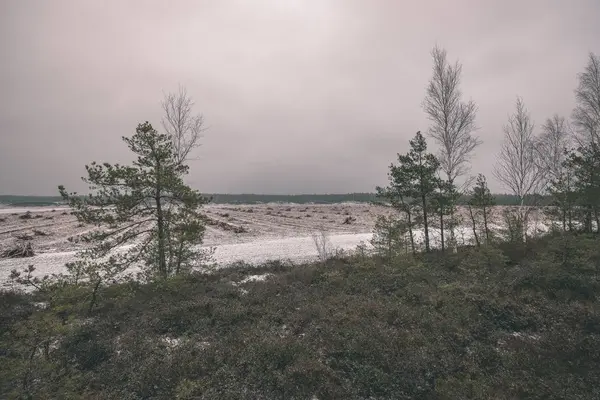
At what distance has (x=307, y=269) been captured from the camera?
17.9 m

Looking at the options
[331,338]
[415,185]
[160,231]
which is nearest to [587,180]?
[415,185]

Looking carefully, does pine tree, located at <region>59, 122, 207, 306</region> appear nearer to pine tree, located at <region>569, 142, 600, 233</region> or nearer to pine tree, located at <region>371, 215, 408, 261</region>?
pine tree, located at <region>371, 215, 408, 261</region>

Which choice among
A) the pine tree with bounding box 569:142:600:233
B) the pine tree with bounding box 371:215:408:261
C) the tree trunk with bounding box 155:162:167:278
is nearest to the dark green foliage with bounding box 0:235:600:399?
the tree trunk with bounding box 155:162:167:278

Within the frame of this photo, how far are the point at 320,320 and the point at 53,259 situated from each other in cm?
2368

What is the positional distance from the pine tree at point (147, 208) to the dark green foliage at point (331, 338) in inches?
53.8

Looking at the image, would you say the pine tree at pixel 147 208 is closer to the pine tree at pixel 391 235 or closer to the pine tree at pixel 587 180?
the pine tree at pixel 391 235

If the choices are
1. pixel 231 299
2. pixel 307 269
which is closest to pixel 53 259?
pixel 231 299

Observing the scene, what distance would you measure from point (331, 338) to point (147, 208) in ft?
32.0

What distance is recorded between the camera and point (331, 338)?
883 centimetres

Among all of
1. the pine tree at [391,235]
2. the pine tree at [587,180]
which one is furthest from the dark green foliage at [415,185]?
the pine tree at [587,180]

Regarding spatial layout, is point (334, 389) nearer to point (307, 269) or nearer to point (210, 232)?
point (307, 269)

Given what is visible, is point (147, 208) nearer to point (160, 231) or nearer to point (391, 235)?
point (160, 231)

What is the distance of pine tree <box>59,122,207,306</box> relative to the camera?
1182 cm

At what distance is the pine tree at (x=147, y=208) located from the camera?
11820 millimetres
